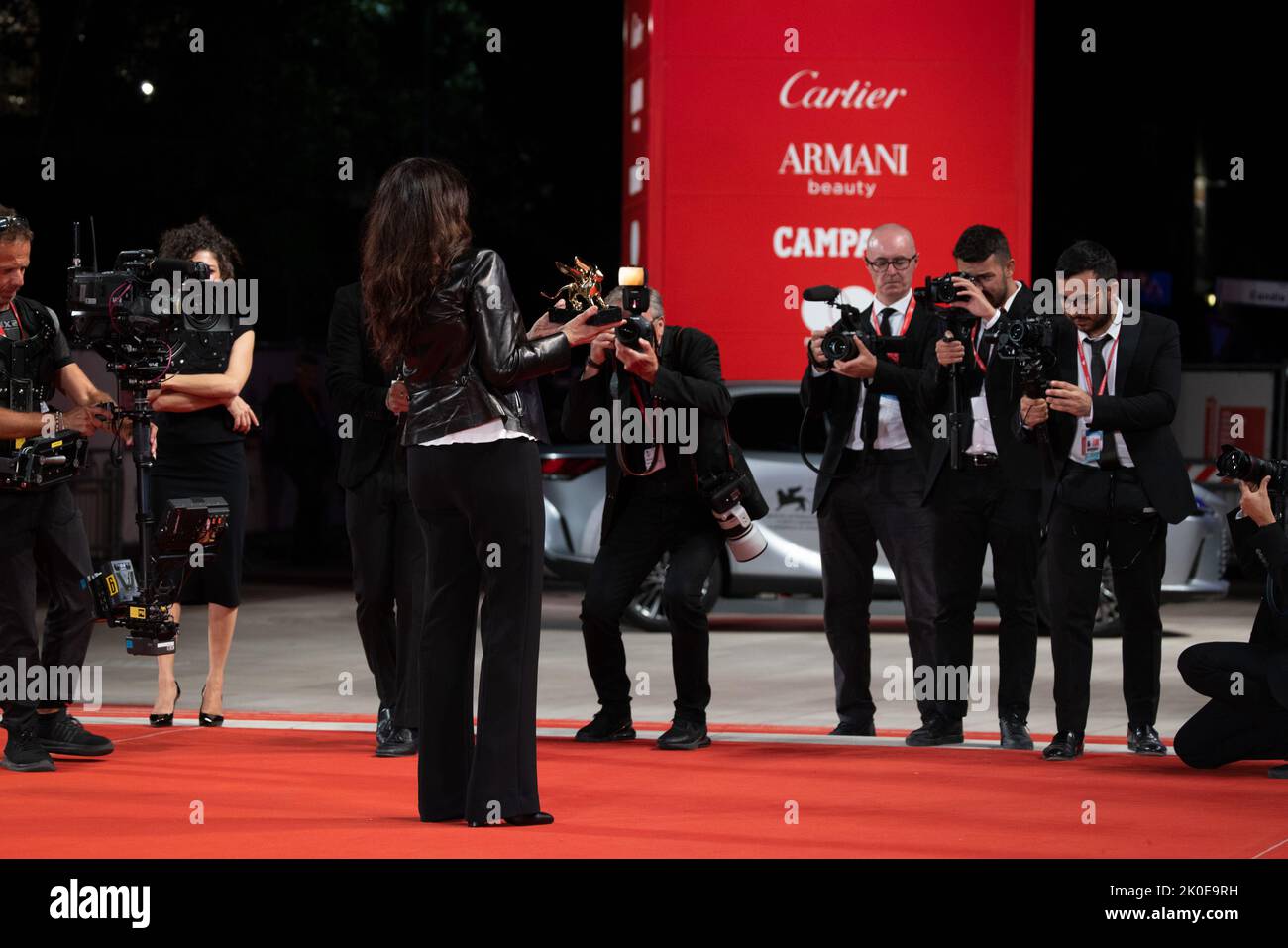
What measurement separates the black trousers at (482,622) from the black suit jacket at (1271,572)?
2.74 metres

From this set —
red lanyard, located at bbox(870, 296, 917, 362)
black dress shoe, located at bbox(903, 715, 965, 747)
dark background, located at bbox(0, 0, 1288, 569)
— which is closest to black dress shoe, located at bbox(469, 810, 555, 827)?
black dress shoe, located at bbox(903, 715, 965, 747)

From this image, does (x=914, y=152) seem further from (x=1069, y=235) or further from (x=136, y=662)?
(x=1069, y=235)

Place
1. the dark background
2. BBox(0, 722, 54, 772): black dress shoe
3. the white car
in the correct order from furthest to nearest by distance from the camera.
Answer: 1. the dark background
2. the white car
3. BBox(0, 722, 54, 772): black dress shoe

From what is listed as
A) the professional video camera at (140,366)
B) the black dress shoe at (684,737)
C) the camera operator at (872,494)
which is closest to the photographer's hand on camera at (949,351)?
the camera operator at (872,494)

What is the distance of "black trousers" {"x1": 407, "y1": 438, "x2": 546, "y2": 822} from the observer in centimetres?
578

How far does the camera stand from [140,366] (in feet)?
23.9

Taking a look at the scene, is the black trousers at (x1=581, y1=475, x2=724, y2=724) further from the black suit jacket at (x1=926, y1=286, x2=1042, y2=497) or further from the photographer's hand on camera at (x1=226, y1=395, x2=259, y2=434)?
the photographer's hand on camera at (x1=226, y1=395, x2=259, y2=434)

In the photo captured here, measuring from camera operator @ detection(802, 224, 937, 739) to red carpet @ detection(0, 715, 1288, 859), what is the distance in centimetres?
56

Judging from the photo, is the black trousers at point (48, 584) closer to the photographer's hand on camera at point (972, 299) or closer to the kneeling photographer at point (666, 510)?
the kneeling photographer at point (666, 510)

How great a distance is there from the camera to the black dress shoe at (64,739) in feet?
23.9

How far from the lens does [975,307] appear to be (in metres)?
7.78

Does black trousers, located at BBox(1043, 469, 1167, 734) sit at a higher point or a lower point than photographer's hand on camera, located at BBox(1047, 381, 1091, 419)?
lower

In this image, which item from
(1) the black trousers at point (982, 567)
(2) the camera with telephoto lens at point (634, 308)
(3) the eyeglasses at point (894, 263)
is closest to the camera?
(2) the camera with telephoto lens at point (634, 308)
